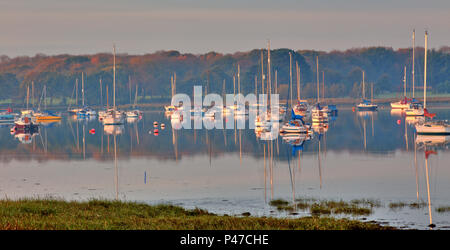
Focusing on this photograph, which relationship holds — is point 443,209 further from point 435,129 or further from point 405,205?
point 435,129

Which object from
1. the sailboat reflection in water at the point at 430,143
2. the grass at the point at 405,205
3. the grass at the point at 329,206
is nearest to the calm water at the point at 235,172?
the sailboat reflection in water at the point at 430,143

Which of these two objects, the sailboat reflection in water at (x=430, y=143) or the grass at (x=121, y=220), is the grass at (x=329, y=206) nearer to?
the grass at (x=121, y=220)

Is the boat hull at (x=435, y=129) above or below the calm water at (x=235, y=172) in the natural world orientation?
above

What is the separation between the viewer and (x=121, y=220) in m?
27.5

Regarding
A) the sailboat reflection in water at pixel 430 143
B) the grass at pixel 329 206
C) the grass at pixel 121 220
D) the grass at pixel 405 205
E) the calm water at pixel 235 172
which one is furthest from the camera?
the sailboat reflection in water at pixel 430 143

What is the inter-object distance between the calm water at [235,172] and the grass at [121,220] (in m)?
6.42

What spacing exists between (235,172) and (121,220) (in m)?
33.5

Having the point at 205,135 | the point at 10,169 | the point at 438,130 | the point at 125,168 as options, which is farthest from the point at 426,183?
the point at 205,135

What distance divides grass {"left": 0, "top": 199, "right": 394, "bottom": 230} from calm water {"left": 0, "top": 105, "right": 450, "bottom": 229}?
6.42m

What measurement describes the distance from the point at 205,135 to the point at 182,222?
3416 inches

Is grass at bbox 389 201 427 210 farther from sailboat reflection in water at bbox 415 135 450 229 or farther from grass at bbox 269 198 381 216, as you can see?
sailboat reflection in water at bbox 415 135 450 229

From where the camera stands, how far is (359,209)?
123ft

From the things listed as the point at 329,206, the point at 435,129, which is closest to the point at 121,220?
the point at 329,206

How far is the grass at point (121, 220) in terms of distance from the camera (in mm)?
24750
